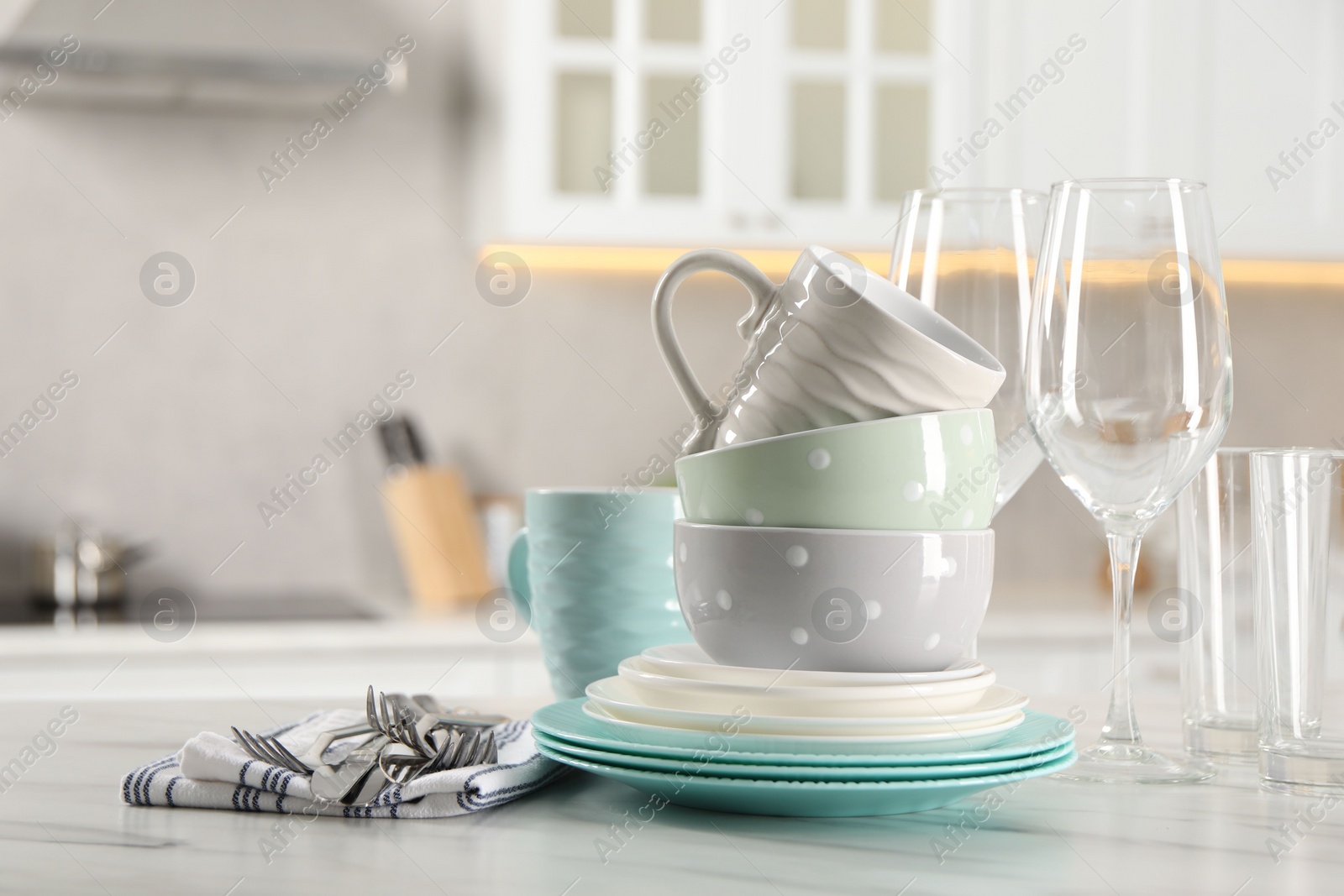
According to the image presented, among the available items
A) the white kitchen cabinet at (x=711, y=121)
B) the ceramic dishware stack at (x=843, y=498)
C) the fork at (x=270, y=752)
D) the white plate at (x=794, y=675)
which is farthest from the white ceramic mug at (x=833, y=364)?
the white kitchen cabinet at (x=711, y=121)

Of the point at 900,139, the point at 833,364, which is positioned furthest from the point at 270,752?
the point at 900,139

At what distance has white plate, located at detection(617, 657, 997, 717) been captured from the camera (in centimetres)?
56

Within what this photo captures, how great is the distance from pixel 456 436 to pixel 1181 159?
4.61ft

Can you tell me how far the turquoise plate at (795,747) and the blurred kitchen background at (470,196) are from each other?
1732mm

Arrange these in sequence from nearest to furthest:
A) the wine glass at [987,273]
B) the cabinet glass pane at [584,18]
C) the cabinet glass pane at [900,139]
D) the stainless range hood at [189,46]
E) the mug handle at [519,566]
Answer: the wine glass at [987,273] < the mug handle at [519,566] < the stainless range hood at [189,46] < the cabinet glass pane at [584,18] < the cabinet glass pane at [900,139]

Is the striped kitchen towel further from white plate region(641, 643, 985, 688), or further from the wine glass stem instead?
the wine glass stem

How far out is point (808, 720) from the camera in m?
0.55

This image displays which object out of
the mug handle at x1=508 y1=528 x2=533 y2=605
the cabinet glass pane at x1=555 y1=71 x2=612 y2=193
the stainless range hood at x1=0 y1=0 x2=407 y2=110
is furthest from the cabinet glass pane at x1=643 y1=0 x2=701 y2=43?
the mug handle at x1=508 y1=528 x2=533 y2=605

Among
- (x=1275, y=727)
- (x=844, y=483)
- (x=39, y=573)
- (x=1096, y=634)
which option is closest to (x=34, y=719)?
(x=844, y=483)

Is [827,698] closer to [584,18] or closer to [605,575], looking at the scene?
[605,575]

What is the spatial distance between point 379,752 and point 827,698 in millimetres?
206

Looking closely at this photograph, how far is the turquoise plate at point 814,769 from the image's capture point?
1.78 feet

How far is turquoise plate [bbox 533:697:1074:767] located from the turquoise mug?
0.58 ft

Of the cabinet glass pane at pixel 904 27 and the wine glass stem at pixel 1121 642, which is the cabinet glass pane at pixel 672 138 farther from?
the wine glass stem at pixel 1121 642
